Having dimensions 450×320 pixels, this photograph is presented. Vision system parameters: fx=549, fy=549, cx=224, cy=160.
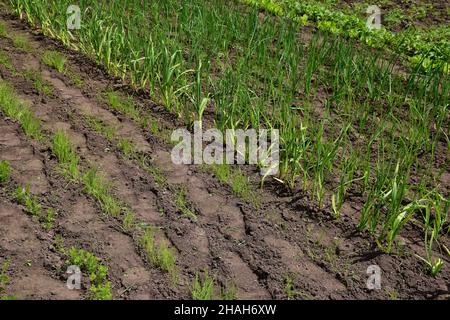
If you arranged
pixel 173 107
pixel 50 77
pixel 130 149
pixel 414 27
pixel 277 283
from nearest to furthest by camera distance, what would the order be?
pixel 277 283
pixel 130 149
pixel 173 107
pixel 50 77
pixel 414 27

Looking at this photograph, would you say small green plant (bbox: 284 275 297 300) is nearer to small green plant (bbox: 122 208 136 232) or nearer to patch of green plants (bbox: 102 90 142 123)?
small green plant (bbox: 122 208 136 232)

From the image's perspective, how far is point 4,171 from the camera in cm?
313

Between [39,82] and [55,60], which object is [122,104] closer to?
[39,82]

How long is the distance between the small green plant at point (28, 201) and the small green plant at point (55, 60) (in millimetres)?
1514

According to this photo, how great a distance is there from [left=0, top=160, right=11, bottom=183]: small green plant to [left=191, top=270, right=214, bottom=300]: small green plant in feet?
4.30

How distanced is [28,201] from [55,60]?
174 cm

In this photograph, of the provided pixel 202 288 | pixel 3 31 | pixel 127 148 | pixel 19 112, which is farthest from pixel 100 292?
pixel 3 31

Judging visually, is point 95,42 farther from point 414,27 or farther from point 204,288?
point 414,27

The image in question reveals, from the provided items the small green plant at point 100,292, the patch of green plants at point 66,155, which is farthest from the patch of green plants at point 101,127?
the small green plant at point 100,292

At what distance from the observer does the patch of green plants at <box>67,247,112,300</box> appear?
8.11 ft

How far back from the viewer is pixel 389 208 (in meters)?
2.82

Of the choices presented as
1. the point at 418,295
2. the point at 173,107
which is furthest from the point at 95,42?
the point at 418,295

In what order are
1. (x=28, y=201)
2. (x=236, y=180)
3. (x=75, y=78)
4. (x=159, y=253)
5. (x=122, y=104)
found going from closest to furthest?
(x=159, y=253), (x=28, y=201), (x=236, y=180), (x=122, y=104), (x=75, y=78)

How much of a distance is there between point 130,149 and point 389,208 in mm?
1595
